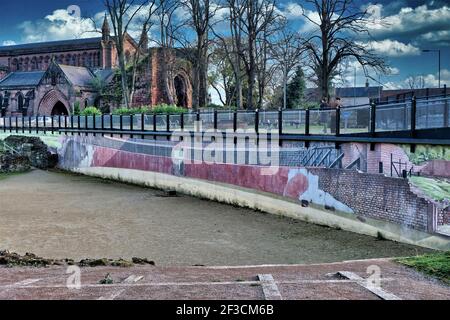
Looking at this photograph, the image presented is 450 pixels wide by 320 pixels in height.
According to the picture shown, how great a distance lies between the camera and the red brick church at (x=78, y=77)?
68.1 metres

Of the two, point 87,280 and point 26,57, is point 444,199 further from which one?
point 26,57

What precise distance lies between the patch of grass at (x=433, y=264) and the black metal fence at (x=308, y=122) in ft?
16.2

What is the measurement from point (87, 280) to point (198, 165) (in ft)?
61.0

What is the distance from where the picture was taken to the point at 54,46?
325 feet

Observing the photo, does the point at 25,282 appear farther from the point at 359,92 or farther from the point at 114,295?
the point at 359,92

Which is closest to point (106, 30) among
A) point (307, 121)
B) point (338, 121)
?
point (307, 121)

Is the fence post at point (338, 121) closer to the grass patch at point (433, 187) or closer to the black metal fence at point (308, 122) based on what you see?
the black metal fence at point (308, 122)

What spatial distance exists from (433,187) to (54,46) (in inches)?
3714

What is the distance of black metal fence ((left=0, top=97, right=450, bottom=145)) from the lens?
656 inches

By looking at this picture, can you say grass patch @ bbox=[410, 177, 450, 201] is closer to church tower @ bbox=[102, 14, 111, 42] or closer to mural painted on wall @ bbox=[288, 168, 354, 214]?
mural painted on wall @ bbox=[288, 168, 354, 214]

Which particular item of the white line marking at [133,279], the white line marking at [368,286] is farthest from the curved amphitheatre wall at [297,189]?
the white line marking at [133,279]

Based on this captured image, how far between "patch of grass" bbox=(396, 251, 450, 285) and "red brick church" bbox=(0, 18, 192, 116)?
43.6 m

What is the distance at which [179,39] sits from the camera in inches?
1982
